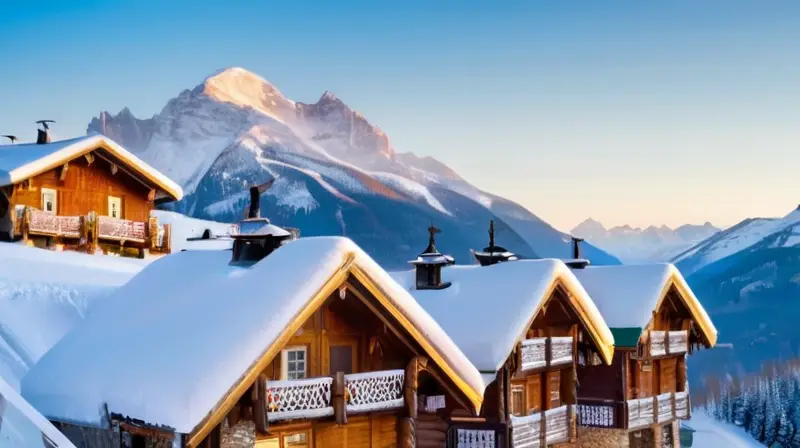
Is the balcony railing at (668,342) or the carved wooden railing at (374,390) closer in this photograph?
the carved wooden railing at (374,390)

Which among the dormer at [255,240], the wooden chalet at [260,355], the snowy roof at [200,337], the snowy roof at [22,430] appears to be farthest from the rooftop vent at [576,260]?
the snowy roof at [22,430]

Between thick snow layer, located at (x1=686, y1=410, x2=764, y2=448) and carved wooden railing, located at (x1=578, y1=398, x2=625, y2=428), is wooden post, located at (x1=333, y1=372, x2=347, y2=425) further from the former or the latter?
thick snow layer, located at (x1=686, y1=410, x2=764, y2=448)

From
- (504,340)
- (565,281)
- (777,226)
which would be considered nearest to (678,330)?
(565,281)

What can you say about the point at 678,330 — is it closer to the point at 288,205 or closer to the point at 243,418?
the point at 243,418

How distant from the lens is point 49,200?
1198 inches

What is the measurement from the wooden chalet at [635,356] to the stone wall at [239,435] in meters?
16.1

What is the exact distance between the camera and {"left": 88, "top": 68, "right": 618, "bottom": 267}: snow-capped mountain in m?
112

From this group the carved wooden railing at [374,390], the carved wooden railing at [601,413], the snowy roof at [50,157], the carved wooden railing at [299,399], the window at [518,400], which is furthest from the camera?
the snowy roof at [50,157]

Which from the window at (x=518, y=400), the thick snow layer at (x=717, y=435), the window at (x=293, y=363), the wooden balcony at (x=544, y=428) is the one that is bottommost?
the thick snow layer at (x=717, y=435)

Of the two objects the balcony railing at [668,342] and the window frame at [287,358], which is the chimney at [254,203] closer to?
the window frame at [287,358]

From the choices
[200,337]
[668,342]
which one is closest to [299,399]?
[200,337]

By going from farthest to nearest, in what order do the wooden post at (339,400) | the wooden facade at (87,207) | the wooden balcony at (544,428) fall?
1. the wooden facade at (87,207)
2. the wooden balcony at (544,428)
3. the wooden post at (339,400)

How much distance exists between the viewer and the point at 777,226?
595ft

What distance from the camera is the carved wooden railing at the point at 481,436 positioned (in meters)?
20.6
